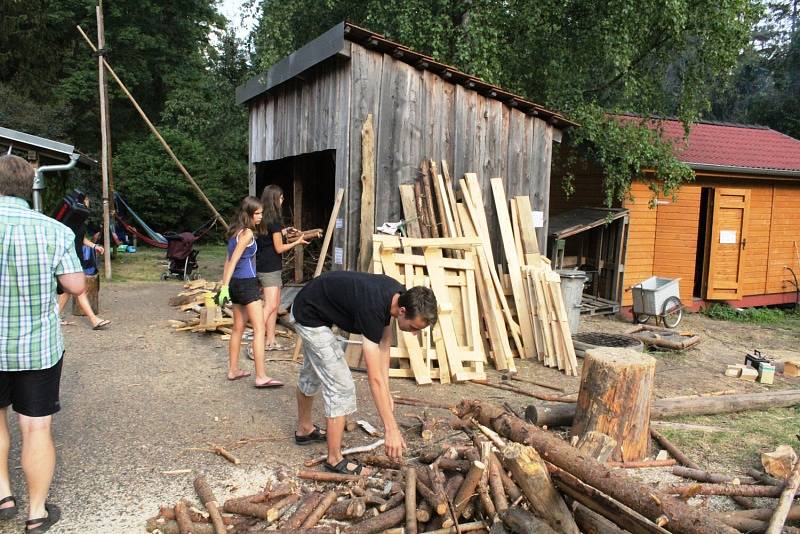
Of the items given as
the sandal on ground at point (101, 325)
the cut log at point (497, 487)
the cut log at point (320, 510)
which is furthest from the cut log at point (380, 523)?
the sandal on ground at point (101, 325)

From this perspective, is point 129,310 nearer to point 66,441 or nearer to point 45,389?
point 66,441

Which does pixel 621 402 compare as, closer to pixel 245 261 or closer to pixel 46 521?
pixel 245 261

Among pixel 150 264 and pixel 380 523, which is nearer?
pixel 380 523

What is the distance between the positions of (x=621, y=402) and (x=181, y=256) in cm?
1086

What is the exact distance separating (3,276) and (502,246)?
6.48 metres

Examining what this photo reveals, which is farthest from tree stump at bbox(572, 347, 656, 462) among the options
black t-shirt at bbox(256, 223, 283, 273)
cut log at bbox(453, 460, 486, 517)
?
black t-shirt at bbox(256, 223, 283, 273)

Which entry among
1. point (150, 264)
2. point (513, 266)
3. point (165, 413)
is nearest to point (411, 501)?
point (165, 413)

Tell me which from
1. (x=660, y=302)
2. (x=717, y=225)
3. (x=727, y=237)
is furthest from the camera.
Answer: (x=727, y=237)

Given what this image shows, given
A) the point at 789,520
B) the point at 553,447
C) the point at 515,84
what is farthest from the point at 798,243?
the point at 553,447

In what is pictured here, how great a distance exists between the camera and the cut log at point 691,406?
530cm

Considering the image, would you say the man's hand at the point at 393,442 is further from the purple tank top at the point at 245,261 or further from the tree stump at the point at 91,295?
the tree stump at the point at 91,295

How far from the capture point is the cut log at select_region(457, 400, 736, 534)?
3.01 metres

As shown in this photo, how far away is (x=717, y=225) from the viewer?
13172 mm

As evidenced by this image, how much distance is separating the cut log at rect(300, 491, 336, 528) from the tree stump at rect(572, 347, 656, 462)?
2.13 metres
